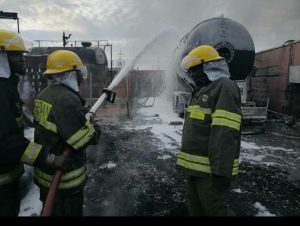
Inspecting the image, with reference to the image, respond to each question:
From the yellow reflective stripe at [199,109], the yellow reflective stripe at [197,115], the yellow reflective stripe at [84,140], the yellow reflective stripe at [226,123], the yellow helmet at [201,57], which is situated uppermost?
the yellow helmet at [201,57]

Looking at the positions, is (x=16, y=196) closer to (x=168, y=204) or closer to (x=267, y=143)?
(x=168, y=204)

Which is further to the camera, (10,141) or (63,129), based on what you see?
(63,129)

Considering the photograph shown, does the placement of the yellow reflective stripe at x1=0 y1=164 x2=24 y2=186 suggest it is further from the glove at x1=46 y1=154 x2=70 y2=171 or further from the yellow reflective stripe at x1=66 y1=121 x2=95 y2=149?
the yellow reflective stripe at x1=66 y1=121 x2=95 y2=149

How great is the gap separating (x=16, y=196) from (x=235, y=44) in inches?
285

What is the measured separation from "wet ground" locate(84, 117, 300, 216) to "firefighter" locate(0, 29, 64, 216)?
55.6 inches

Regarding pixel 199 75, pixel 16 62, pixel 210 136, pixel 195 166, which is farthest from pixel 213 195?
pixel 16 62

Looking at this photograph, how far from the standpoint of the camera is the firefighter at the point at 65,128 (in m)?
2.37

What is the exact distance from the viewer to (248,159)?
590 centimetres

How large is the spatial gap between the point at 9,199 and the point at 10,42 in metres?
1.34

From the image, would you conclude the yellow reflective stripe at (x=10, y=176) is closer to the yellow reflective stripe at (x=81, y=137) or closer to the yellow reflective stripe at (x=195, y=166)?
the yellow reflective stripe at (x=81, y=137)

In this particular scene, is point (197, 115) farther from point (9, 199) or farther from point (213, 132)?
point (9, 199)

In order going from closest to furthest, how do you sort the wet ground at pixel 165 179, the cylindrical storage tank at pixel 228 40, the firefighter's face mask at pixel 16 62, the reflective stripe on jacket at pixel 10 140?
the reflective stripe on jacket at pixel 10 140 → the firefighter's face mask at pixel 16 62 → the wet ground at pixel 165 179 → the cylindrical storage tank at pixel 228 40

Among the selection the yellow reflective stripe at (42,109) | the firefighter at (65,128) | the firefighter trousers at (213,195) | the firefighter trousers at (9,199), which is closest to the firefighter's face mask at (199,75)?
the firefighter trousers at (213,195)

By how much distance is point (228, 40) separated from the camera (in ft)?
26.4
